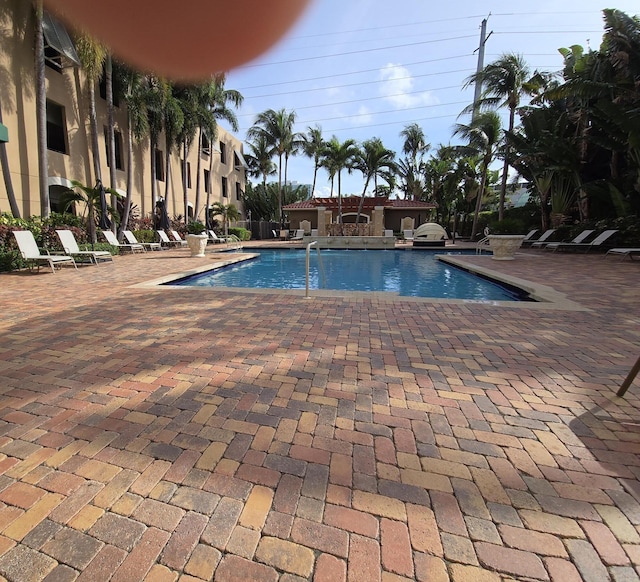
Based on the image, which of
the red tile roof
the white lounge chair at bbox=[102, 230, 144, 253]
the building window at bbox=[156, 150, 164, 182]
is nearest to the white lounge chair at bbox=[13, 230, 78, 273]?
the white lounge chair at bbox=[102, 230, 144, 253]

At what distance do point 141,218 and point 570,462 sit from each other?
20.7 metres

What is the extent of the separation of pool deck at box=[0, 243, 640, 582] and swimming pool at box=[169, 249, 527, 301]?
402 centimetres

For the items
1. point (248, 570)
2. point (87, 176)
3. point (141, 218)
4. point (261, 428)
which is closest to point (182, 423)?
point (261, 428)

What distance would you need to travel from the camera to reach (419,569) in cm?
124

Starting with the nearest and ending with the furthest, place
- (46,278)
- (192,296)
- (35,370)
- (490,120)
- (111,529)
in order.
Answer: (111,529)
(35,370)
(192,296)
(46,278)
(490,120)

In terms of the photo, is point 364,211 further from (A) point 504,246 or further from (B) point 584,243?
(A) point 504,246

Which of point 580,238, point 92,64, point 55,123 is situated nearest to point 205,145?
point 55,123

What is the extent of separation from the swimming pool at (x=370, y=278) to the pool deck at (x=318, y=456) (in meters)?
4.02

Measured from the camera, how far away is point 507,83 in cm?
1859

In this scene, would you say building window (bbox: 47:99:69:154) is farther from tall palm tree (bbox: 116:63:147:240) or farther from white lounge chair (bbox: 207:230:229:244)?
white lounge chair (bbox: 207:230:229:244)

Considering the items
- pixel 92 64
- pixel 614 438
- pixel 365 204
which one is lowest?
pixel 614 438

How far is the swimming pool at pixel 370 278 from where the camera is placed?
7.91 m

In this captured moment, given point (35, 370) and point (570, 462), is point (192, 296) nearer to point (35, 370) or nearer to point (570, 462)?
point (35, 370)

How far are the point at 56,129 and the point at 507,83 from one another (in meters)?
22.4
